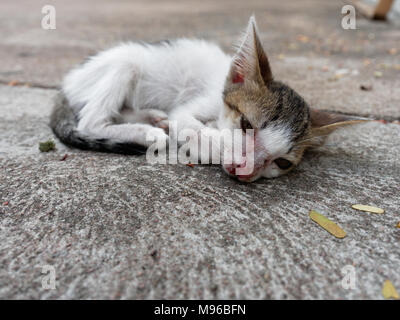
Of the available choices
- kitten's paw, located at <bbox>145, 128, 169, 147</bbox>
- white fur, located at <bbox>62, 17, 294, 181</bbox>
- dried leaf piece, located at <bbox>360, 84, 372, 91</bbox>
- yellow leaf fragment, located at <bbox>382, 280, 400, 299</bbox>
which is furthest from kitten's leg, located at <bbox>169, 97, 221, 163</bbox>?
dried leaf piece, located at <bbox>360, 84, 372, 91</bbox>

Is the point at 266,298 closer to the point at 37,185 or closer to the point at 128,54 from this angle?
the point at 37,185

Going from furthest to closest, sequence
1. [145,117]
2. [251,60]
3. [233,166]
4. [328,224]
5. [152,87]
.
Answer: [152,87], [145,117], [251,60], [233,166], [328,224]

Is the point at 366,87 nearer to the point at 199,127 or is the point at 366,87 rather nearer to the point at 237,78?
the point at 237,78

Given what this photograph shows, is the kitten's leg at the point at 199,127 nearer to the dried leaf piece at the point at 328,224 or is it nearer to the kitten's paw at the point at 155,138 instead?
the kitten's paw at the point at 155,138

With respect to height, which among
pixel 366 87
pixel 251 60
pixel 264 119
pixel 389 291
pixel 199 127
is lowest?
pixel 389 291

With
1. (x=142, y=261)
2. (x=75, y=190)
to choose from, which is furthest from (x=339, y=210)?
A: (x=75, y=190)

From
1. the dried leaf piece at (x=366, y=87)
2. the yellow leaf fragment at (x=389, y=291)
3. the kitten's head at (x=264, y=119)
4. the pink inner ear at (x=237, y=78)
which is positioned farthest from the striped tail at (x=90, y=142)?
the dried leaf piece at (x=366, y=87)

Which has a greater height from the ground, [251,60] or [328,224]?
[251,60]

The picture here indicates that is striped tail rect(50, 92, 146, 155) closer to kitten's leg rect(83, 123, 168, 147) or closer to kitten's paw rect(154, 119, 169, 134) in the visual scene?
kitten's leg rect(83, 123, 168, 147)

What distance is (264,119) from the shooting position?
1.87 m

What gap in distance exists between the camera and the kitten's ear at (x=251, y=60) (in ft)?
6.24

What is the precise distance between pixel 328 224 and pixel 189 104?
137 cm

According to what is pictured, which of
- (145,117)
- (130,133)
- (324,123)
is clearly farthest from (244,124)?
(145,117)

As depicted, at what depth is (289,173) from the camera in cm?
198
